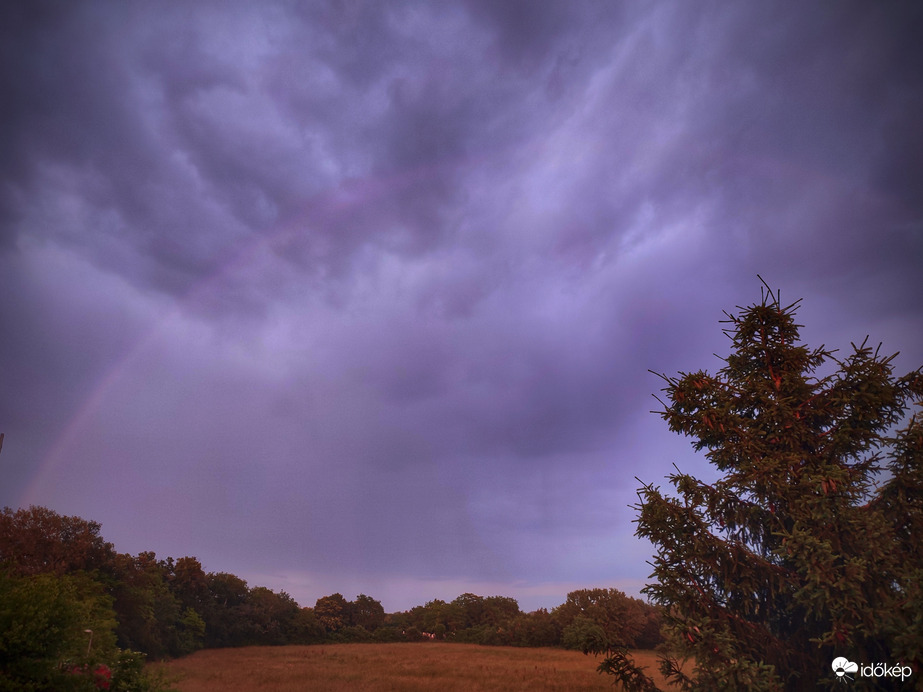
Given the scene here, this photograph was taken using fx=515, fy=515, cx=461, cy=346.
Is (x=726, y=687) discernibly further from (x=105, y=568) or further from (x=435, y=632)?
(x=435, y=632)

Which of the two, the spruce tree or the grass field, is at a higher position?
the spruce tree

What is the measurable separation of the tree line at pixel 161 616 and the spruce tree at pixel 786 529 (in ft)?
8.34

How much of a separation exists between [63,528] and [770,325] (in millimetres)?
49237

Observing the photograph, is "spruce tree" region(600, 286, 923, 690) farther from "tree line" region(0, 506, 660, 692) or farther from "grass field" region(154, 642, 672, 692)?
"grass field" region(154, 642, 672, 692)

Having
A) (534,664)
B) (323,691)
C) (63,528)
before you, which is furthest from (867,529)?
(63,528)

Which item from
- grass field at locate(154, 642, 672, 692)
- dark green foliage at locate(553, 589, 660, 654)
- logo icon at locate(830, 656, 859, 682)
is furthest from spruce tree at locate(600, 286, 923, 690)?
dark green foliage at locate(553, 589, 660, 654)

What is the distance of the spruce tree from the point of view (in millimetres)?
9086

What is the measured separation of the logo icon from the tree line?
13.7 ft

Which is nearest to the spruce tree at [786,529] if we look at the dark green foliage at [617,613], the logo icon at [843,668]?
the logo icon at [843,668]

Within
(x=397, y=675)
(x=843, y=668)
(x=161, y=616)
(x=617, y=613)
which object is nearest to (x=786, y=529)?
(x=843, y=668)

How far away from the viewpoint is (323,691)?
2488cm

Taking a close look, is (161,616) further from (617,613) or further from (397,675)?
(617,613)

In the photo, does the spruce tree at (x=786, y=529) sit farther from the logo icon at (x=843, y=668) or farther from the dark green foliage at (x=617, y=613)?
the dark green foliage at (x=617, y=613)

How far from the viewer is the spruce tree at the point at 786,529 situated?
9.09 metres
